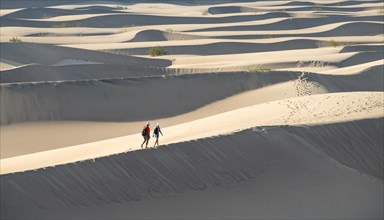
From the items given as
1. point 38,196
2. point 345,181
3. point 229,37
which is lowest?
point 38,196

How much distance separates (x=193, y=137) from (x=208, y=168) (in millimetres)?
1509

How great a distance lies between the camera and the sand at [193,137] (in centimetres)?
1295

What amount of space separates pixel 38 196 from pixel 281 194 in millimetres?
4338

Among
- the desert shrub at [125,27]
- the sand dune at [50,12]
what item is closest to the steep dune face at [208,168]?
the desert shrub at [125,27]

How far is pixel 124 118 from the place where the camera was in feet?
82.7

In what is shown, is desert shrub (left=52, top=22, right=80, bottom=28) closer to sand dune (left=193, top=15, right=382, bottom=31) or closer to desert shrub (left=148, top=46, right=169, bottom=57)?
sand dune (left=193, top=15, right=382, bottom=31)

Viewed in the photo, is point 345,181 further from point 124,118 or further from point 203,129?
point 124,118

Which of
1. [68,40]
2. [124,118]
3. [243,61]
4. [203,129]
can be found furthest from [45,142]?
[68,40]

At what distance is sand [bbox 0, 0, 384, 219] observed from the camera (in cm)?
1295

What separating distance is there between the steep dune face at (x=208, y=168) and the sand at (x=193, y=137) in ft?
0.07

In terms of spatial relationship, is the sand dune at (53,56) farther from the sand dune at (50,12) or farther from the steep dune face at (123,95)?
the sand dune at (50,12)

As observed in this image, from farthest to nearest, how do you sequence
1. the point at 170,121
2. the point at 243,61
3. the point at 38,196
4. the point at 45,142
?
1. the point at 243,61
2. the point at 170,121
3. the point at 45,142
4. the point at 38,196

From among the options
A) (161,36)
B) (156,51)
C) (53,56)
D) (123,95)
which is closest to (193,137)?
(123,95)

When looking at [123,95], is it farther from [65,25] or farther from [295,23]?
[295,23]
